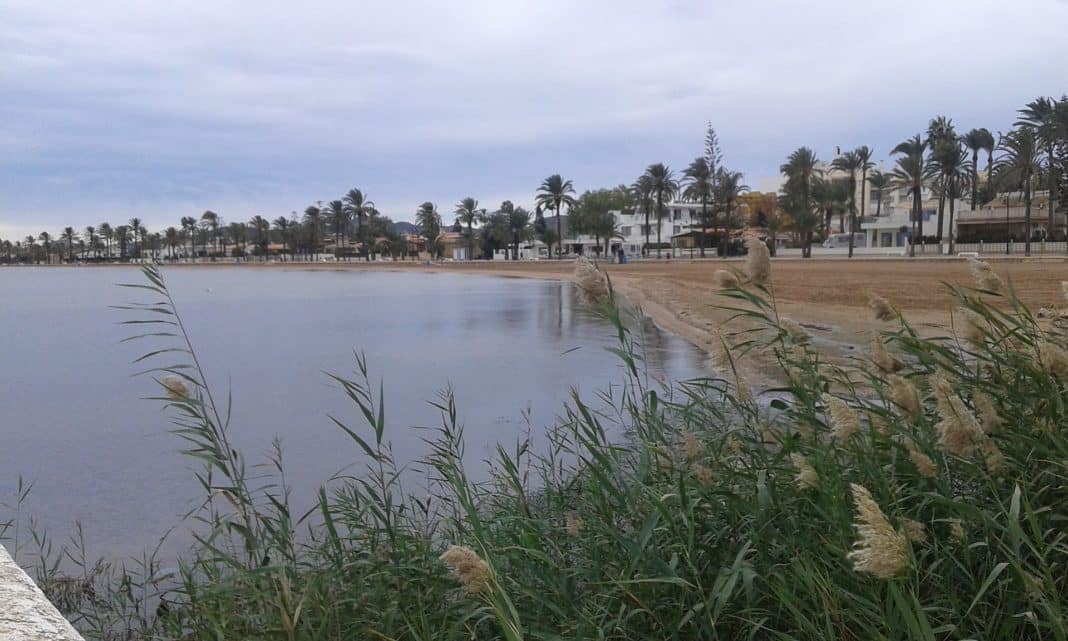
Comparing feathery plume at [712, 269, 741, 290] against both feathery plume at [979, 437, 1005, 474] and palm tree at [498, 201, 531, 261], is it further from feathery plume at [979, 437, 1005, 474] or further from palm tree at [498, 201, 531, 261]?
palm tree at [498, 201, 531, 261]

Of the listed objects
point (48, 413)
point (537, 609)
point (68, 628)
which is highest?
point (68, 628)

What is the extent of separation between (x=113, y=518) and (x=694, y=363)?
29.5 feet

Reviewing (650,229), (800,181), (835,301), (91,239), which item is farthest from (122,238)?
(835,301)

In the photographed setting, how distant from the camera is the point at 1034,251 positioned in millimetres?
49188

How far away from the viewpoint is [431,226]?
12094cm

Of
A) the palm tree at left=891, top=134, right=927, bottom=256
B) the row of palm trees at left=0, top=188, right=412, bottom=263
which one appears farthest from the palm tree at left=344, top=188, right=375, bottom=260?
the palm tree at left=891, top=134, right=927, bottom=256

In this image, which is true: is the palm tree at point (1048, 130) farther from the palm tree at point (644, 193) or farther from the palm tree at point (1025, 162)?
the palm tree at point (644, 193)

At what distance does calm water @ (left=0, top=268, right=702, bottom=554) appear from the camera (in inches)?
297

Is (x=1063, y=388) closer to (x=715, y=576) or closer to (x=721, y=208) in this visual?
(x=715, y=576)

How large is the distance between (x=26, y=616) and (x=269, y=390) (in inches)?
433

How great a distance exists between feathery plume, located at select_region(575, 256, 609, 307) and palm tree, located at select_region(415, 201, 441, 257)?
11767 cm

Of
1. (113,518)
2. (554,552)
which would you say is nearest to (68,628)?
(554,552)

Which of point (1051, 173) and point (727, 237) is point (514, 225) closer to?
point (727, 237)

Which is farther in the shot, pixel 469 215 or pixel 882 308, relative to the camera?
pixel 469 215
